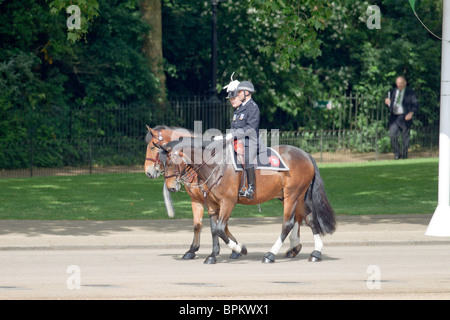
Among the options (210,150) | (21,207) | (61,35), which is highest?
(61,35)

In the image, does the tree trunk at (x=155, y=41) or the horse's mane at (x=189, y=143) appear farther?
the tree trunk at (x=155, y=41)

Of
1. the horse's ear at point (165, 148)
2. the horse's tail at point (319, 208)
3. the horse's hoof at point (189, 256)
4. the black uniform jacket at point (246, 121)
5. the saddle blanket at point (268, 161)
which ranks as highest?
the black uniform jacket at point (246, 121)

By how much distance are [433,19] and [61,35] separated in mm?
13662

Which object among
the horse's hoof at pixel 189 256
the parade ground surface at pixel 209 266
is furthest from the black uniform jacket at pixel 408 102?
the horse's hoof at pixel 189 256

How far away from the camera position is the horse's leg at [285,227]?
12.1 m

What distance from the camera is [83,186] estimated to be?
21.7 m

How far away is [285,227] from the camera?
40.0 ft

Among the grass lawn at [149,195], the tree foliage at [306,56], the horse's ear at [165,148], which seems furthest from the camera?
the tree foliage at [306,56]

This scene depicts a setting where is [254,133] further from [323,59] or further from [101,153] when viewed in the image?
[323,59]

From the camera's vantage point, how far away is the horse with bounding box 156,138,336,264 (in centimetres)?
1180

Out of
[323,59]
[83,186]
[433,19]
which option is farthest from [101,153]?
[433,19]

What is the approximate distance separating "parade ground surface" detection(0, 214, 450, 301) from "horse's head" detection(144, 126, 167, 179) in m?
1.25

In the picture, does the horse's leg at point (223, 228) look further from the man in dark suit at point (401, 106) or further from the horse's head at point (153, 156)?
the man in dark suit at point (401, 106)

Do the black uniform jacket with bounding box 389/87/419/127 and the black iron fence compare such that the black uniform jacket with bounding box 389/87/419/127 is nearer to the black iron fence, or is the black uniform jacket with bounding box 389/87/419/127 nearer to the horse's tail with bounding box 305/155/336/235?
the black iron fence
